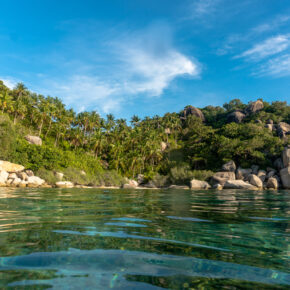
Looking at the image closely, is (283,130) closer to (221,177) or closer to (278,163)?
(278,163)

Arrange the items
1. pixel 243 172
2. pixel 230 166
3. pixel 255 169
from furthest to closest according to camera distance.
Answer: pixel 230 166, pixel 255 169, pixel 243 172

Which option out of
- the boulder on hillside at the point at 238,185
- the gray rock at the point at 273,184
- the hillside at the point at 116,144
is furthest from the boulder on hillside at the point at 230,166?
the boulder on hillside at the point at 238,185

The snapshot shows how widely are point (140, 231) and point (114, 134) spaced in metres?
57.1

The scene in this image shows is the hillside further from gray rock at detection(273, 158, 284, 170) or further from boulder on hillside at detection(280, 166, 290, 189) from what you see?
boulder on hillside at detection(280, 166, 290, 189)

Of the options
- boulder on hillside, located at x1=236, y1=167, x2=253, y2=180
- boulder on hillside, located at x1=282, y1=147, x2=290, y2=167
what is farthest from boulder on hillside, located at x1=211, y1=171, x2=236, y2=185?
boulder on hillside, located at x1=282, y1=147, x2=290, y2=167

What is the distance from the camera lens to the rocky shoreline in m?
25.9

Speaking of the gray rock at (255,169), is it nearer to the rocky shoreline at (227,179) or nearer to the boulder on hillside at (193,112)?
the rocky shoreline at (227,179)

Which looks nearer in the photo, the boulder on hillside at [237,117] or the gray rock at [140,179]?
the gray rock at [140,179]

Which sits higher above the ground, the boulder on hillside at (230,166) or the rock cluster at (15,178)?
the boulder on hillside at (230,166)

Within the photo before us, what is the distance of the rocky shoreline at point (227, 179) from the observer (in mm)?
25911

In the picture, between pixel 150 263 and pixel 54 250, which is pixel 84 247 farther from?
pixel 150 263

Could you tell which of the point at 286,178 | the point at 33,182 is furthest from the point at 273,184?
the point at 33,182

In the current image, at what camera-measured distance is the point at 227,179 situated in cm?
3641

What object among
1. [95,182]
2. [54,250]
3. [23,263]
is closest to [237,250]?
[54,250]
